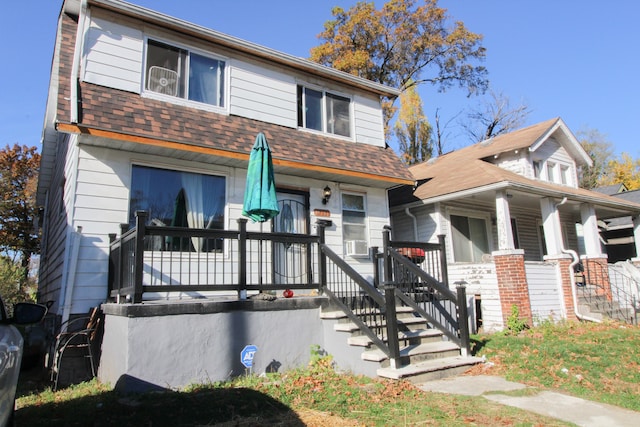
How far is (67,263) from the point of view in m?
7.00

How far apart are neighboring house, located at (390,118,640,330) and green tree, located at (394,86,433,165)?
698 cm

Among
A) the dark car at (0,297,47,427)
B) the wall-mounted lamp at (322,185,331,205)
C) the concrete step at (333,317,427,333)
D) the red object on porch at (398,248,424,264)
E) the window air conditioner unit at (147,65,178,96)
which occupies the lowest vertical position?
the concrete step at (333,317,427,333)

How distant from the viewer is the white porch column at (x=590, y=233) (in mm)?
13648

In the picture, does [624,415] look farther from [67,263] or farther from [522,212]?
[522,212]

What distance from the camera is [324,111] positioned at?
11.1m

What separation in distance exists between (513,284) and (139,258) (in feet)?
28.2

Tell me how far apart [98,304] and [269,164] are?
3.54m

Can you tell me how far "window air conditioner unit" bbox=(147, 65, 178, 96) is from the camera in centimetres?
862

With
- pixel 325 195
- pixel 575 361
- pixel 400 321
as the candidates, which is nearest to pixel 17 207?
pixel 325 195

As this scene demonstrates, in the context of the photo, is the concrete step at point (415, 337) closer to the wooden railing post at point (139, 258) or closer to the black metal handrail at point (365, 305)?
the black metal handrail at point (365, 305)

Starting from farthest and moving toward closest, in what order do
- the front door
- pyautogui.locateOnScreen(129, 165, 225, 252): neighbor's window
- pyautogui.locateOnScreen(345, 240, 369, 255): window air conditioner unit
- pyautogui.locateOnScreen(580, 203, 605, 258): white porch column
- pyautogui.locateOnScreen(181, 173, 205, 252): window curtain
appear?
1. pyautogui.locateOnScreen(580, 203, 605, 258): white porch column
2. pyautogui.locateOnScreen(345, 240, 369, 255): window air conditioner unit
3. pyautogui.locateOnScreen(181, 173, 205, 252): window curtain
4. the front door
5. pyautogui.locateOnScreen(129, 165, 225, 252): neighbor's window

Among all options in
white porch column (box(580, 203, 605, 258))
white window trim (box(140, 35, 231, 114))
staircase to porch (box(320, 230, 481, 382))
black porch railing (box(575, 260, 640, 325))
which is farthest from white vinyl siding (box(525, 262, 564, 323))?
white window trim (box(140, 35, 231, 114))

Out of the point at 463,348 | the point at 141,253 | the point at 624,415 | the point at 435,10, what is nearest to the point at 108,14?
the point at 141,253

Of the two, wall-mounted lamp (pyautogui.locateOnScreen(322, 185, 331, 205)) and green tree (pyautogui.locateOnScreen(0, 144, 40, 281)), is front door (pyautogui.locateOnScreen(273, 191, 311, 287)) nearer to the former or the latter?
wall-mounted lamp (pyautogui.locateOnScreen(322, 185, 331, 205))
